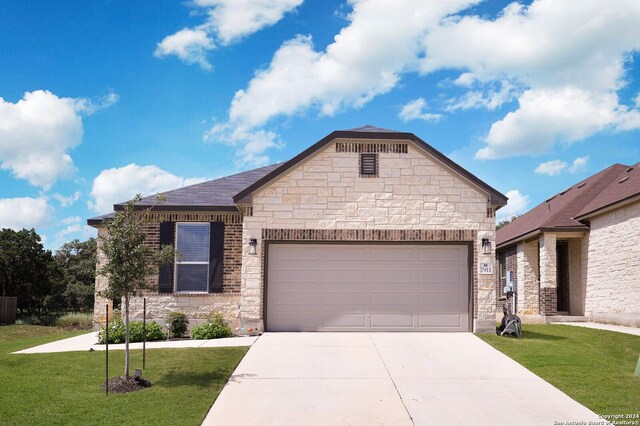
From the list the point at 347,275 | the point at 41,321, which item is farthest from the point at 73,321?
the point at 347,275

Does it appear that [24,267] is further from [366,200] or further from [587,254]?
[587,254]

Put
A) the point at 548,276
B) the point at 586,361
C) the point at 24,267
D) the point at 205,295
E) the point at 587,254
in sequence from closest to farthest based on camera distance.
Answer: the point at 586,361
the point at 205,295
the point at 548,276
the point at 587,254
the point at 24,267

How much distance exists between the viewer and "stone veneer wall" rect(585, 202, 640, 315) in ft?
56.3

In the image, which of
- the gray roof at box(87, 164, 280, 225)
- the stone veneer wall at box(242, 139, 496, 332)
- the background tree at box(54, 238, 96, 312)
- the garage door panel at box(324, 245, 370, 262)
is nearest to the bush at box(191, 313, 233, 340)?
the stone veneer wall at box(242, 139, 496, 332)

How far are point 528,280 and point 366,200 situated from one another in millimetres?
9293

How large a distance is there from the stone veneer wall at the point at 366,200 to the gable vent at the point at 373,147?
11 cm

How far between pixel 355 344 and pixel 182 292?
5.09m

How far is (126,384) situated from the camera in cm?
935

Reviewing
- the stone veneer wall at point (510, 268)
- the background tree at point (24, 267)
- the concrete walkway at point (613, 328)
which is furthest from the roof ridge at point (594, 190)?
the background tree at point (24, 267)

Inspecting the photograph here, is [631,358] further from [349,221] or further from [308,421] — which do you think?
[308,421]

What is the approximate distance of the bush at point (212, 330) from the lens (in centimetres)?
1438

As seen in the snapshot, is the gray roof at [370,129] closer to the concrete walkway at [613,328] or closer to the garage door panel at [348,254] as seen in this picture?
the garage door panel at [348,254]

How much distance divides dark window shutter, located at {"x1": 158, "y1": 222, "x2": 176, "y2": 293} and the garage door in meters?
2.69

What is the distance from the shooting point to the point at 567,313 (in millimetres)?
21547
